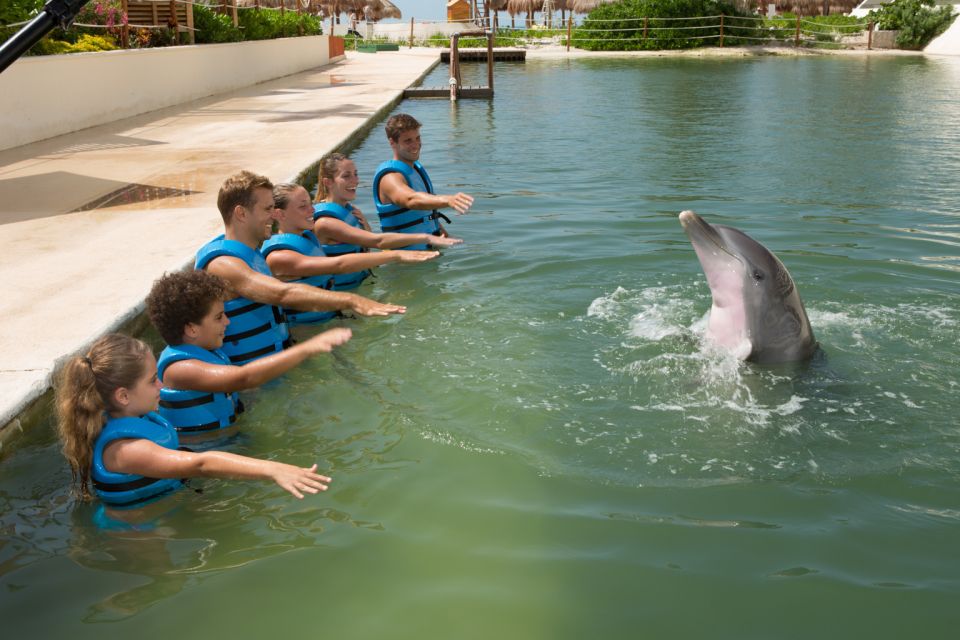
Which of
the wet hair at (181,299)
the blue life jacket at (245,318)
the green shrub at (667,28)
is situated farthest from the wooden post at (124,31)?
the green shrub at (667,28)

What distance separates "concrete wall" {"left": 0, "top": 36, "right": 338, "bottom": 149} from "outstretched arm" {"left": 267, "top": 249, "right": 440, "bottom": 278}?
748 centimetres

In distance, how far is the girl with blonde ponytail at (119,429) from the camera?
10.7ft

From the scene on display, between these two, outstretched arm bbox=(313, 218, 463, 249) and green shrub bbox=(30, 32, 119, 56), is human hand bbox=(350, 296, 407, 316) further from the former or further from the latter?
green shrub bbox=(30, 32, 119, 56)

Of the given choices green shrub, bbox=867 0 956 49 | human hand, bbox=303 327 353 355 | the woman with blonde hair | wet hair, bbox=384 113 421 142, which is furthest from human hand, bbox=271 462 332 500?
green shrub, bbox=867 0 956 49

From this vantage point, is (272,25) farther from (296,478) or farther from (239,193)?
(296,478)

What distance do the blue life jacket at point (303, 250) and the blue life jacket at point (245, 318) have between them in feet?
1.88

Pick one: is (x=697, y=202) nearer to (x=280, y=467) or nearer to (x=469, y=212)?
(x=469, y=212)

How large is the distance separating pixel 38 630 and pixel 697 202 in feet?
27.5

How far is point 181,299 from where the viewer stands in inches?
149

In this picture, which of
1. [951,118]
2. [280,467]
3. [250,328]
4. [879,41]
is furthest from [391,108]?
[879,41]

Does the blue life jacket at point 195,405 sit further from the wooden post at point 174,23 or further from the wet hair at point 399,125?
the wooden post at point 174,23

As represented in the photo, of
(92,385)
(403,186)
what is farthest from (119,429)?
(403,186)

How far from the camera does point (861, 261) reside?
7.37 meters

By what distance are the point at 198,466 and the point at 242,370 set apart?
0.63 metres
